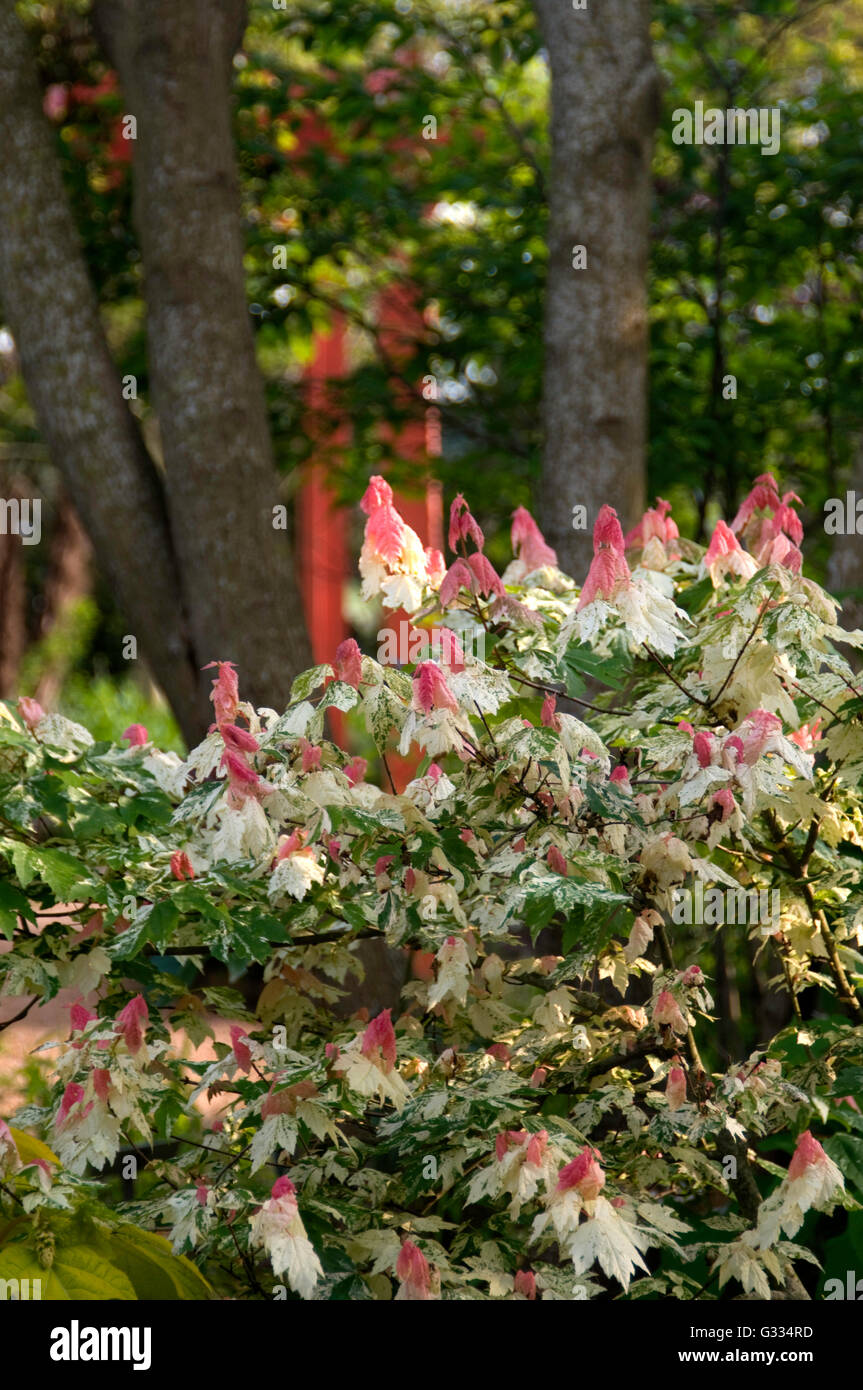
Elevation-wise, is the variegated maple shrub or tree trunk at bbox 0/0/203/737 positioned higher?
tree trunk at bbox 0/0/203/737

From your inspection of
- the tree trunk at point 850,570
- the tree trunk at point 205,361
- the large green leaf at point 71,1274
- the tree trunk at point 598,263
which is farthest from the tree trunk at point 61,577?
the large green leaf at point 71,1274

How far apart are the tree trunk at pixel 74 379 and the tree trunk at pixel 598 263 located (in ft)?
3.15

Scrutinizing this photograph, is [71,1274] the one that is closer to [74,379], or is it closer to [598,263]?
[74,379]

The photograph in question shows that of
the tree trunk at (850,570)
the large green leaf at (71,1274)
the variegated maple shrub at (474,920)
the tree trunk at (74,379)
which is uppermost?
the tree trunk at (74,379)

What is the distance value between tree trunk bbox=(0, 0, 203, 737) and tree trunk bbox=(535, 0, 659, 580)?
0.96 meters

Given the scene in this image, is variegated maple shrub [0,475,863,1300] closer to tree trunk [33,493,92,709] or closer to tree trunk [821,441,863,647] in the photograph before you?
tree trunk [821,441,863,647]

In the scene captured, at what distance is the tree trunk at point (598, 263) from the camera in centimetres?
313

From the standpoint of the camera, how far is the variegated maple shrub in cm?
173

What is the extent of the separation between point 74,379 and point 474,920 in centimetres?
167

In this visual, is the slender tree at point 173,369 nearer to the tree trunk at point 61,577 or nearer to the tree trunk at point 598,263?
the tree trunk at point 598,263

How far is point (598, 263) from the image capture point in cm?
315

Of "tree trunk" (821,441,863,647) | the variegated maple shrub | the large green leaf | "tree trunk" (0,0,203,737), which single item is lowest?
the large green leaf

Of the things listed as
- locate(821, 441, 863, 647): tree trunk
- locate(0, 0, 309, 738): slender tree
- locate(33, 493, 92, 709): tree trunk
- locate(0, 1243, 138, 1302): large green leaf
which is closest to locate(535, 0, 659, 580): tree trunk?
locate(821, 441, 863, 647): tree trunk
